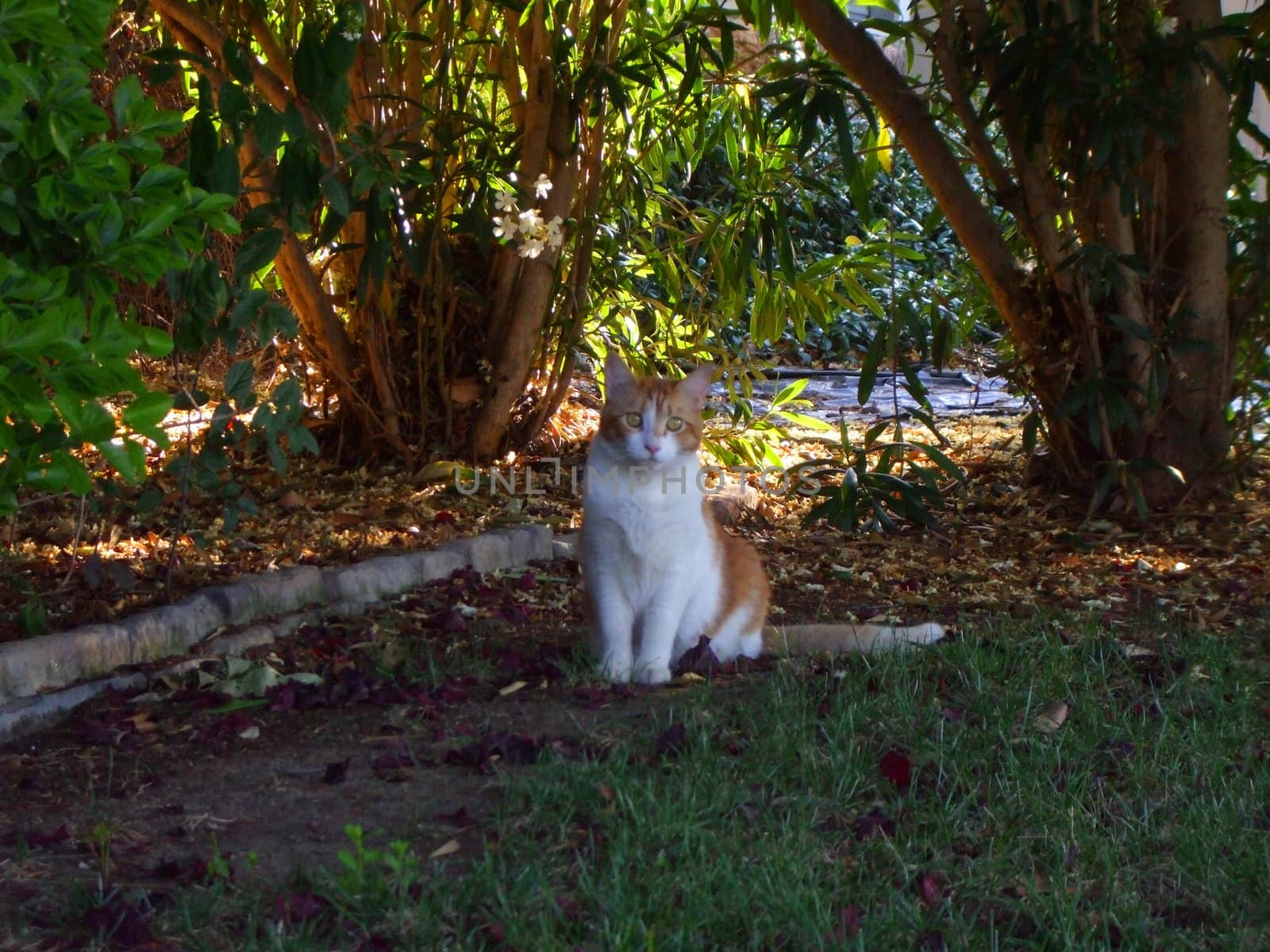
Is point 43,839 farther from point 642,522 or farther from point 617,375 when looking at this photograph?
point 617,375

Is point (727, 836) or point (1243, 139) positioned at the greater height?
point (1243, 139)

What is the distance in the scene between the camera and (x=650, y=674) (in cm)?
318

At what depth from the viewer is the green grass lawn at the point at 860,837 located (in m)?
1.87

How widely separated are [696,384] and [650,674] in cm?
83

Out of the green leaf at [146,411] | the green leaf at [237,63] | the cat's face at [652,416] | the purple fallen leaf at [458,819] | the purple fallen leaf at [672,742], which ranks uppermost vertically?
the green leaf at [237,63]

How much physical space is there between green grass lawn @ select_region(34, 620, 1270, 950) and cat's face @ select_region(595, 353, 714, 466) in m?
0.67

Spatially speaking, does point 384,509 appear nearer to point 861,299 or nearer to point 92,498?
point 92,498

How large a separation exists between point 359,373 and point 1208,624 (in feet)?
10.7

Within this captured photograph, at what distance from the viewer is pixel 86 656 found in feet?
9.96

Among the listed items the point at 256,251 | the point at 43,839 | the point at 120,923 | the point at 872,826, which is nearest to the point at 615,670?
the point at 872,826

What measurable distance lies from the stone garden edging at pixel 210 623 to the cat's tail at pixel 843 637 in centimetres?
118

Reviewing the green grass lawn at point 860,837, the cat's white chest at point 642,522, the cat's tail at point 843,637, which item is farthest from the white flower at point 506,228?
the green grass lawn at point 860,837

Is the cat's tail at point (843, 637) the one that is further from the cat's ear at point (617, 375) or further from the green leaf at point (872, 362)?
the green leaf at point (872, 362)

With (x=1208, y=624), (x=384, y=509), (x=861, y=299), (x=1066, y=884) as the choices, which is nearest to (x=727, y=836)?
(x=1066, y=884)
